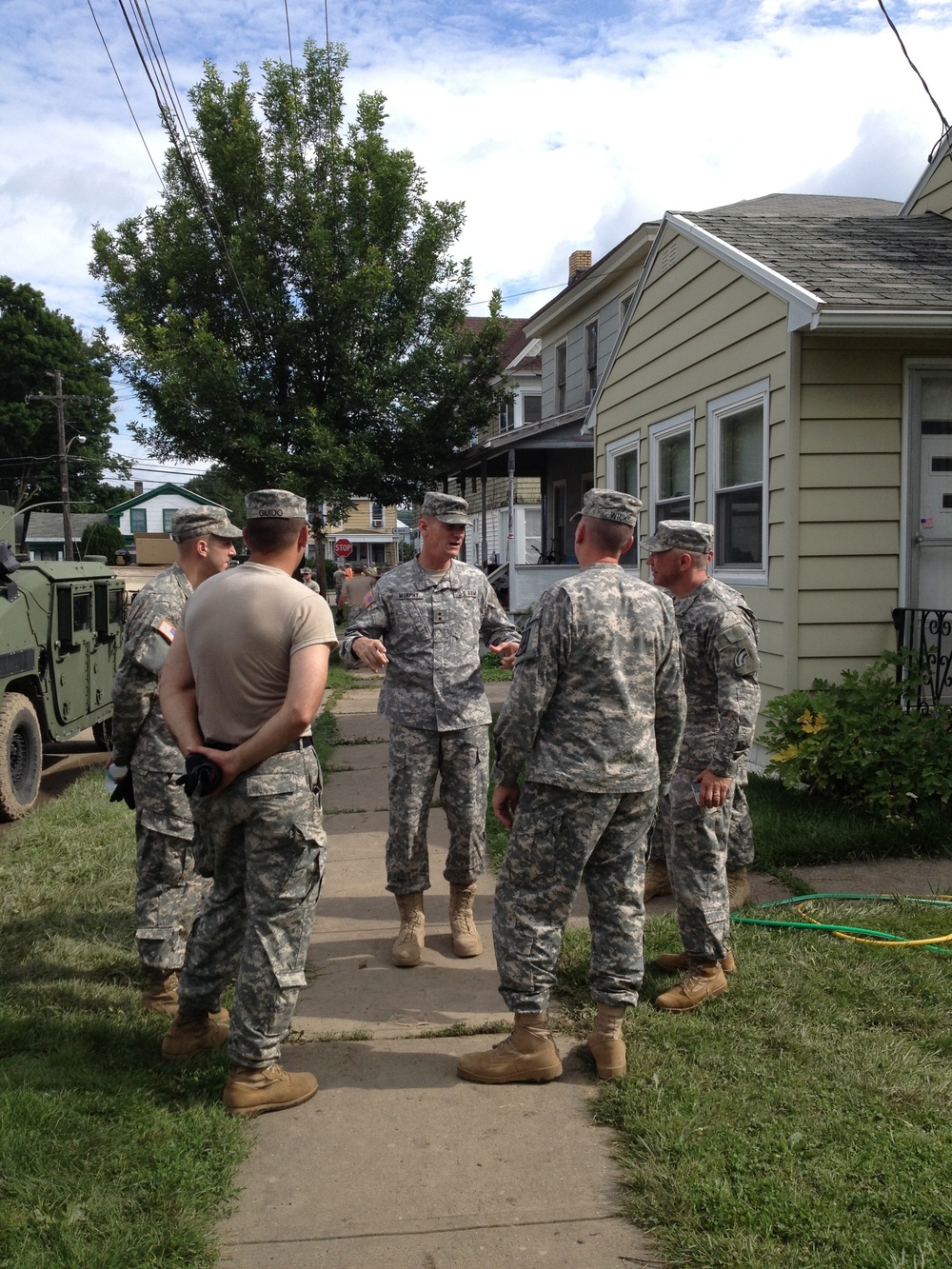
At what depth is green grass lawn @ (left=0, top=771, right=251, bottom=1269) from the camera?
256 centimetres

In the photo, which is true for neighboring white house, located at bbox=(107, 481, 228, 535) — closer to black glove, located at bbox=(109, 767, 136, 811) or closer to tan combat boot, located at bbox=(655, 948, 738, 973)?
black glove, located at bbox=(109, 767, 136, 811)

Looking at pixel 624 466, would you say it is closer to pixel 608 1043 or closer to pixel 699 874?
pixel 699 874

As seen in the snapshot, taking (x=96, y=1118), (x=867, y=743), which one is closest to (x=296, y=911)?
(x=96, y=1118)

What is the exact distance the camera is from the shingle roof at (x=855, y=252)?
6348 mm

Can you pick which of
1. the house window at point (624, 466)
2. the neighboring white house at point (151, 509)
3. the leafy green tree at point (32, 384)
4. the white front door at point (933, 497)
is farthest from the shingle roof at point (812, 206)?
the neighboring white house at point (151, 509)

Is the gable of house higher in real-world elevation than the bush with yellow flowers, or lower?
higher

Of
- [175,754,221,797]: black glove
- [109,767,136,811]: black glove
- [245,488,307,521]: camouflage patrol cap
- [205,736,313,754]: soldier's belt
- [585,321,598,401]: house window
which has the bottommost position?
[109,767,136,811]: black glove

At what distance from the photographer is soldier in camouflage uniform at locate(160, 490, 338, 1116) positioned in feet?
10.1

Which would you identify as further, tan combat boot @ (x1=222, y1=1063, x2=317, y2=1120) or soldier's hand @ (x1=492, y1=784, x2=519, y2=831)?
soldier's hand @ (x1=492, y1=784, x2=519, y2=831)

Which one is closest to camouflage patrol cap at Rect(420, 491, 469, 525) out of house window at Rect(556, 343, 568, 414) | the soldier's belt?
the soldier's belt

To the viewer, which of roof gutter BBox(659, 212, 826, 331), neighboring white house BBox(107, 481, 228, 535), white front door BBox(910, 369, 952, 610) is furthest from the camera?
neighboring white house BBox(107, 481, 228, 535)

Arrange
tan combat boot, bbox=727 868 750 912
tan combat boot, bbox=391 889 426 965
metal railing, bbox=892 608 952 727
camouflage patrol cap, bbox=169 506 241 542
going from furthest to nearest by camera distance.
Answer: metal railing, bbox=892 608 952 727 < tan combat boot, bbox=727 868 750 912 < tan combat boot, bbox=391 889 426 965 < camouflage patrol cap, bbox=169 506 241 542

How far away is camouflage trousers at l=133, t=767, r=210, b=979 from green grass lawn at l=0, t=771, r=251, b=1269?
0.25 m

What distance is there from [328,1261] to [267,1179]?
420 mm
